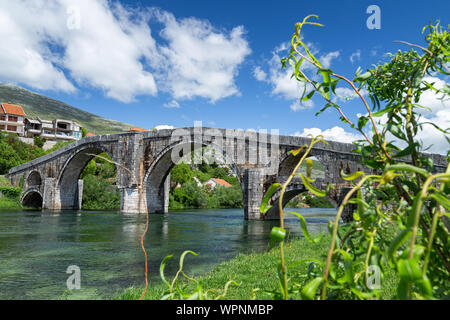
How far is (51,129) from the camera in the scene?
196ft

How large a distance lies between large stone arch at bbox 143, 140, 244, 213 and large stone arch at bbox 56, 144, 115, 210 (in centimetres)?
566

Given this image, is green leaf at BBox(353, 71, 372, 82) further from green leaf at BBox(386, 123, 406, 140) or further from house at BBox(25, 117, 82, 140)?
house at BBox(25, 117, 82, 140)

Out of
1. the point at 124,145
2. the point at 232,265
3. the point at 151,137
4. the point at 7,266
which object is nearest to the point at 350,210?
the point at 232,265

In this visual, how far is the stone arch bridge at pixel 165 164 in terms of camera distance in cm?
1545

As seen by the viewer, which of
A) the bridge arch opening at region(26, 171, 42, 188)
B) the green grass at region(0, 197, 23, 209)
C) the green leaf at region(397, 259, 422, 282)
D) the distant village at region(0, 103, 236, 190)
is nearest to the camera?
the green leaf at region(397, 259, 422, 282)

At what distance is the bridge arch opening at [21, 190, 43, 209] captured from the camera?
31.4 metres

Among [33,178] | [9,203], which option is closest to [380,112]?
[9,203]

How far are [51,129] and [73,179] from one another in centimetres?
3491

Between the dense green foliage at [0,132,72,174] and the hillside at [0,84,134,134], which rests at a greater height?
the hillside at [0,84,134,134]

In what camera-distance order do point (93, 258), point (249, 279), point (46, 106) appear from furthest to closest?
point (46, 106) < point (93, 258) < point (249, 279)

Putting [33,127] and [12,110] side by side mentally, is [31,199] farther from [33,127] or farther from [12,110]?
[33,127]

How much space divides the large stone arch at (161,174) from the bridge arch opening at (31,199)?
498 inches

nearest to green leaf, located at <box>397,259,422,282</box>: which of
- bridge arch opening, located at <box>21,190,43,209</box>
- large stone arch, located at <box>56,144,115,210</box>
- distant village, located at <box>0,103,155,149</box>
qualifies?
large stone arch, located at <box>56,144,115,210</box>
